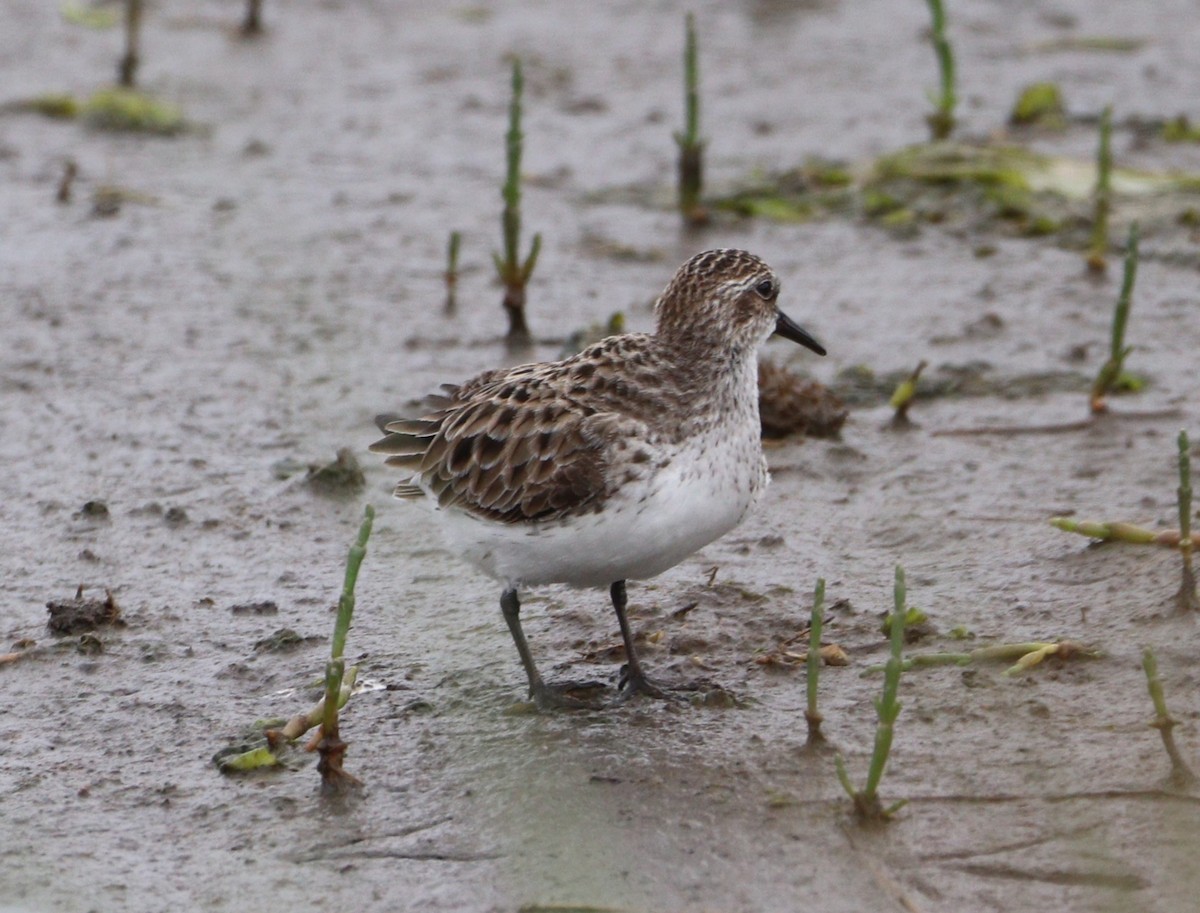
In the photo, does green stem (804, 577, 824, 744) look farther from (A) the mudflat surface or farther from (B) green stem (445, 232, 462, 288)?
(B) green stem (445, 232, 462, 288)

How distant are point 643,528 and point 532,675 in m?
0.72

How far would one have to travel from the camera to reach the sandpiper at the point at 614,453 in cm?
591

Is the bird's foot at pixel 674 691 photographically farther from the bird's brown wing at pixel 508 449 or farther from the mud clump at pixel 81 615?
the mud clump at pixel 81 615

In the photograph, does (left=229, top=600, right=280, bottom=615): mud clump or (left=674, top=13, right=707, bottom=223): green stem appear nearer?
(left=229, top=600, right=280, bottom=615): mud clump

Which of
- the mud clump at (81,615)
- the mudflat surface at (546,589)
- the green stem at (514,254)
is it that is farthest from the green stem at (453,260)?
the mud clump at (81,615)

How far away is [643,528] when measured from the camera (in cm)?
584

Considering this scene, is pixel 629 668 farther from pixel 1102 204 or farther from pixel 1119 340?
pixel 1102 204

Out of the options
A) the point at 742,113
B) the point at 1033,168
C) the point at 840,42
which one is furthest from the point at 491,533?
the point at 840,42

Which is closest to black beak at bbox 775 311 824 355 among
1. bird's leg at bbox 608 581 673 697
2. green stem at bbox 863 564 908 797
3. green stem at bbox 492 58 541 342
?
bird's leg at bbox 608 581 673 697

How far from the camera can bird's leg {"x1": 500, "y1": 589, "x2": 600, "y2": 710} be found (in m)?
6.21

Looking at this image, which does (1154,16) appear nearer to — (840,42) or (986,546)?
(840,42)

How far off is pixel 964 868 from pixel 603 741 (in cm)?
133

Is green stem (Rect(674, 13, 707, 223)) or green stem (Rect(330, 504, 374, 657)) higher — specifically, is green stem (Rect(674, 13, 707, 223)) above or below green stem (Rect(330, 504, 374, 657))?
above

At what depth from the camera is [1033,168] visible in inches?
455
